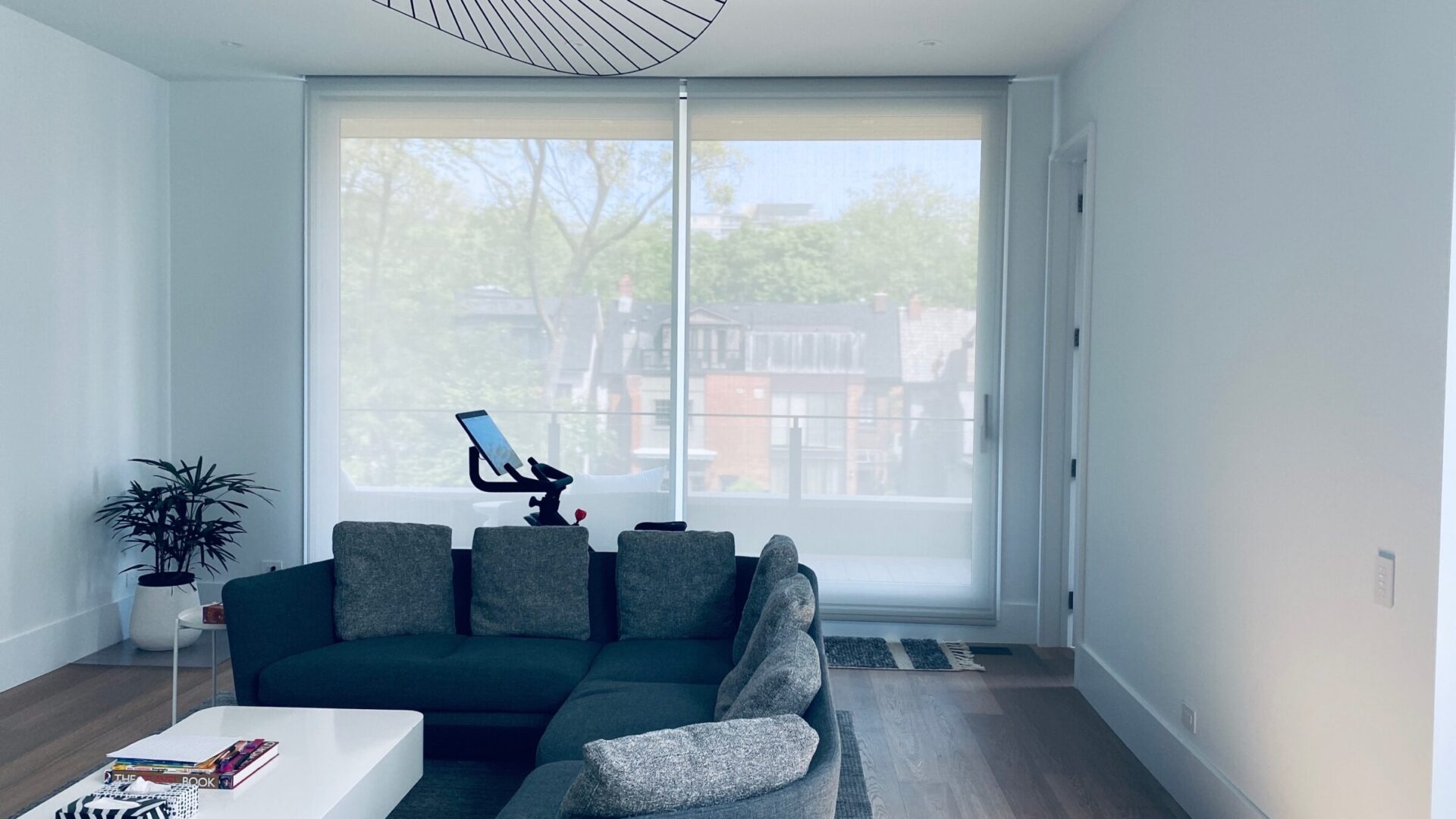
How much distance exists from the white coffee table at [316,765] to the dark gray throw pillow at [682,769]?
0.98 m

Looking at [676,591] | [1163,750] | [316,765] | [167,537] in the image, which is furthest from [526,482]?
[1163,750]

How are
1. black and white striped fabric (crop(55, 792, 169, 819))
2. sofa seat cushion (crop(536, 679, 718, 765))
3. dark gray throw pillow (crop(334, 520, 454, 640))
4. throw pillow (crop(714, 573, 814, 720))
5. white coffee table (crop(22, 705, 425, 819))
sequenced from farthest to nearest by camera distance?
dark gray throw pillow (crop(334, 520, 454, 640)) → sofa seat cushion (crop(536, 679, 718, 765)) → throw pillow (crop(714, 573, 814, 720)) → white coffee table (crop(22, 705, 425, 819)) → black and white striped fabric (crop(55, 792, 169, 819))

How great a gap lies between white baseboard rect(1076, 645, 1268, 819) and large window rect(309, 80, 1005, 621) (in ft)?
3.50

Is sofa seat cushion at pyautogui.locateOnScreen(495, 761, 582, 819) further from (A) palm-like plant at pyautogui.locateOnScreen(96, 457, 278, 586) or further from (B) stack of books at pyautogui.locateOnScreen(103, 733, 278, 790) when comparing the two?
(A) palm-like plant at pyautogui.locateOnScreen(96, 457, 278, 586)

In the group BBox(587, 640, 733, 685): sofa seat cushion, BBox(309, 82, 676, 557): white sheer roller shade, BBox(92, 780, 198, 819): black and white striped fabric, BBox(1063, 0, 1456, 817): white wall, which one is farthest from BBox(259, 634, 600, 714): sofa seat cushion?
BBox(1063, 0, 1456, 817): white wall

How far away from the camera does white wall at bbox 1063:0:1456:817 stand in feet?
7.20

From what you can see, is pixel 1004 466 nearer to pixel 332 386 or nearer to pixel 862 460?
pixel 862 460

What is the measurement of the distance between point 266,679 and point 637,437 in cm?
225

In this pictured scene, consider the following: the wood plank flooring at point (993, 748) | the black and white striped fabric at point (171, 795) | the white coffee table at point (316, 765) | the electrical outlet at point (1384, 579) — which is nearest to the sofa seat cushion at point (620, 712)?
the white coffee table at point (316, 765)

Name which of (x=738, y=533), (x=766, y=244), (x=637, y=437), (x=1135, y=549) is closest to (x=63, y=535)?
(x=637, y=437)

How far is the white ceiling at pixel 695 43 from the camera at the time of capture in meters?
4.14

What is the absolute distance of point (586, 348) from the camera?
530 cm

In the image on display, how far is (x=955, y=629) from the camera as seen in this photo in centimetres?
529

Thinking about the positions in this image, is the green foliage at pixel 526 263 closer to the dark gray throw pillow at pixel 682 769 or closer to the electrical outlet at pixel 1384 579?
the electrical outlet at pixel 1384 579
